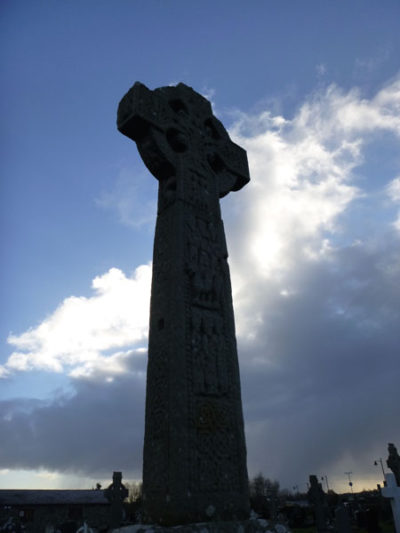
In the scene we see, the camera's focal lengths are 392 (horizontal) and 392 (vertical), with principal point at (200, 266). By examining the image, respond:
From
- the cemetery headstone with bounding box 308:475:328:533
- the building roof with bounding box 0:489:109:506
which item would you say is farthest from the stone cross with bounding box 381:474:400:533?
the building roof with bounding box 0:489:109:506

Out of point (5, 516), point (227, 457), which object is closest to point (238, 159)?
point (227, 457)

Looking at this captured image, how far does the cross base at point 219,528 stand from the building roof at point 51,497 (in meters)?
35.1

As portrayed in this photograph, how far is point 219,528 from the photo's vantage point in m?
4.24

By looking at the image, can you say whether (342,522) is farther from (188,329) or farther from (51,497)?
(51,497)

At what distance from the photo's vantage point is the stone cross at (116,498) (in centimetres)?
1638

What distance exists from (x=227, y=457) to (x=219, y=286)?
2469 mm

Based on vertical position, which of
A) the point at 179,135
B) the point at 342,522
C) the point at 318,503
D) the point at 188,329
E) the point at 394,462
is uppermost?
the point at 179,135

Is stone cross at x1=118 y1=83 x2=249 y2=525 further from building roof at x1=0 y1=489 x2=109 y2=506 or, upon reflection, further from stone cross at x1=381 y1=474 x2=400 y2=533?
building roof at x1=0 y1=489 x2=109 y2=506

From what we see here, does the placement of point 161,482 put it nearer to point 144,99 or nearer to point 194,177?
point 194,177

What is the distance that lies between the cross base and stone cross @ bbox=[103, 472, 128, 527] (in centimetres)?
1419

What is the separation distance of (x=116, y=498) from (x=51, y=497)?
22966mm

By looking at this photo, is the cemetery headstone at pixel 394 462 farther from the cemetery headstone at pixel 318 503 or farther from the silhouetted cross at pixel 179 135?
the silhouetted cross at pixel 179 135

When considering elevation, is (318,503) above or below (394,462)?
below

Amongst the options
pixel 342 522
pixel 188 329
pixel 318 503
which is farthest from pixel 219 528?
pixel 318 503
